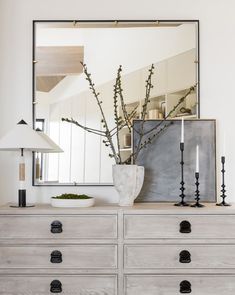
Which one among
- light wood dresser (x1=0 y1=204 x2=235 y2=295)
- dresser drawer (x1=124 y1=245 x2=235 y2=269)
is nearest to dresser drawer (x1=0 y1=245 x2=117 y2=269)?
light wood dresser (x1=0 y1=204 x2=235 y2=295)

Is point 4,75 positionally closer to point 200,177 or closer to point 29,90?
point 29,90

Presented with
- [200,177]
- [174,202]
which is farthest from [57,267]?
[200,177]

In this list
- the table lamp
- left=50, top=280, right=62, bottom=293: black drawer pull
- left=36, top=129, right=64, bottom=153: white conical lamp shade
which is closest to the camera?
left=50, top=280, right=62, bottom=293: black drawer pull

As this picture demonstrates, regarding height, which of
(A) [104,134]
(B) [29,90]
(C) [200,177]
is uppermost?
(B) [29,90]

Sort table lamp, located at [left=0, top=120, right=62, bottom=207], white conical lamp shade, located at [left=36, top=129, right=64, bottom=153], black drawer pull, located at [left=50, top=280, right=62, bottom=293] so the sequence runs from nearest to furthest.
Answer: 1. black drawer pull, located at [left=50, top=280, right=62, bottom=293]
2. table lamp, located at [left=0, top=120, right=62, bottom=207]
3. white conical lamp shade, located at [left=36, top=129, right=64, bottom=153]

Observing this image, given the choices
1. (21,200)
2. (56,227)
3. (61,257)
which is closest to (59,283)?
(61,257)

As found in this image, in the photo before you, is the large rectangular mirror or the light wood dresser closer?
the light wood dresser

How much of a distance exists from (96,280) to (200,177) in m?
0.89

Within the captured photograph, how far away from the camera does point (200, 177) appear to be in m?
2.70

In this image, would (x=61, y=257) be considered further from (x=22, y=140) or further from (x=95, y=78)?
(x=95, y=78)

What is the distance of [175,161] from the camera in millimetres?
2711

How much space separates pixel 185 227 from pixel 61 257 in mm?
658

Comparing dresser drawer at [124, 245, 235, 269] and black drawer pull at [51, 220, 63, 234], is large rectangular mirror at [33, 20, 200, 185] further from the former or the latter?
dresser drawer at [124, 245, 235, 269]

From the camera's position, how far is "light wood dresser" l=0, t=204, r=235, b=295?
229 centimetres
